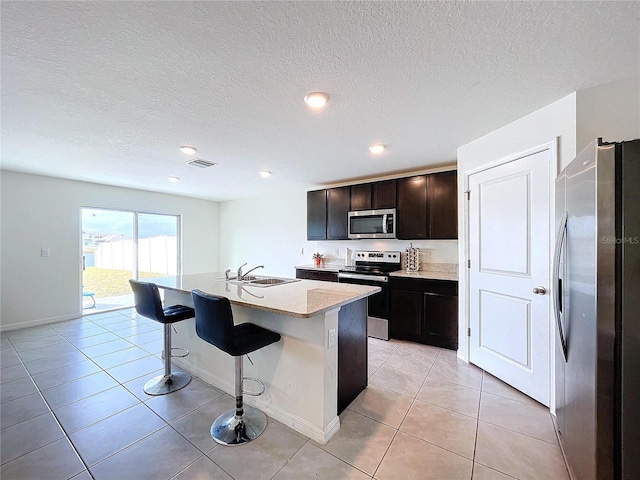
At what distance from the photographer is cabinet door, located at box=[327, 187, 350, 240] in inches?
172

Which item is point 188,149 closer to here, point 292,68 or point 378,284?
point 292,68

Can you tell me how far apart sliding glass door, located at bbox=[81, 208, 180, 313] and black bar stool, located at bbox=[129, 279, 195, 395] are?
3387 mm

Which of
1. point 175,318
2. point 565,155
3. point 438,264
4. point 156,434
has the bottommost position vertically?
point 156,434

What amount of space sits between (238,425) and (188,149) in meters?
2.71

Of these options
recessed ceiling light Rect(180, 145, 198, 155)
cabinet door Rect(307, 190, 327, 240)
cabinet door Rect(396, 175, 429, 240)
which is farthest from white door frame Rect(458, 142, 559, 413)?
recessed ceiling light Rect(180, 145, 198, 155)

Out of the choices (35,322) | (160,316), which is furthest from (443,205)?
(35,322)

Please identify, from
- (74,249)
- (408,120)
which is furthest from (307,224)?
(74,249)

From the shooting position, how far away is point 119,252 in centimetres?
521

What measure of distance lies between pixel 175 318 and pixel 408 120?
263 centimetres

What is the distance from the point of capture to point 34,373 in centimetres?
264

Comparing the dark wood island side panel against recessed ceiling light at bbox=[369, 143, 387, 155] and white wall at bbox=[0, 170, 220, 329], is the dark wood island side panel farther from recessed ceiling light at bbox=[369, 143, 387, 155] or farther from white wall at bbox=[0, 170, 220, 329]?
white wall at bbox=[0, 170, 220, 329]

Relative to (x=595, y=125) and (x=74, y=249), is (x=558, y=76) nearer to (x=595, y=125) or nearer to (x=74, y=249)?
(x=595, y=125)

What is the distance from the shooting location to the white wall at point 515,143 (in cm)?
191

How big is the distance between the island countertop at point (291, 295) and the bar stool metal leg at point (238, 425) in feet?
1.40
